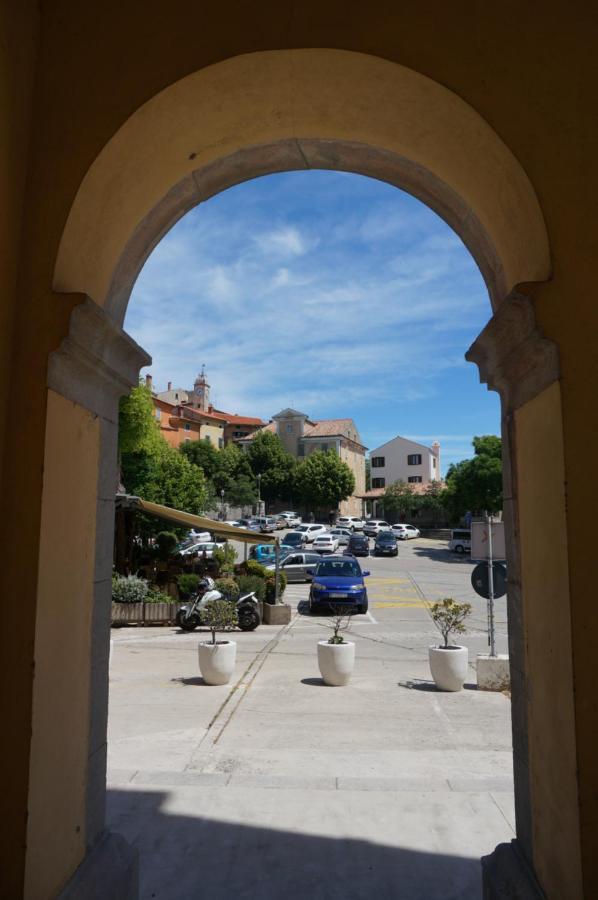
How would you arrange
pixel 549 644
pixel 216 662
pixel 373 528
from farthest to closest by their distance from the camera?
pixel 373 528
pixel 216 662
pixel 549 644

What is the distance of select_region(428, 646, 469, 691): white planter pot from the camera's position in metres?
8.50

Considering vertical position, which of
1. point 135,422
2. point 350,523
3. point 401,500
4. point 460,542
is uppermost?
point 135,422

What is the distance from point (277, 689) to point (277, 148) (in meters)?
6.99

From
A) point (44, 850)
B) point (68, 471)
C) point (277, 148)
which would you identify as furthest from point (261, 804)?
point (277, 148)

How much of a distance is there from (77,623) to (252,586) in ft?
38.9

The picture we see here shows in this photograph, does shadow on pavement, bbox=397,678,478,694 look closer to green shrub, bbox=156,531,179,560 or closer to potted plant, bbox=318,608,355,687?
potted plant, bbox=318,608,355,687

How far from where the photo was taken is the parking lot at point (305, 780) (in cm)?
383

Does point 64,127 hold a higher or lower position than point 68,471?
higher

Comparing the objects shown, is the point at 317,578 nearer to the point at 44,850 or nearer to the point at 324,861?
the point at 324,861

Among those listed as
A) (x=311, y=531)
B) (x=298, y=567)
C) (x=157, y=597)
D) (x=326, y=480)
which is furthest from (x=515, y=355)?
(x=326, y=480)

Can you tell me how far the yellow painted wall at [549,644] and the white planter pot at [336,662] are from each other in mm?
5816

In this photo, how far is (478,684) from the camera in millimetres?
8703

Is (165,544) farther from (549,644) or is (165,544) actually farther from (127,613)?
(549,644)

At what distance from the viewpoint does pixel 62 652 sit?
282 cm
